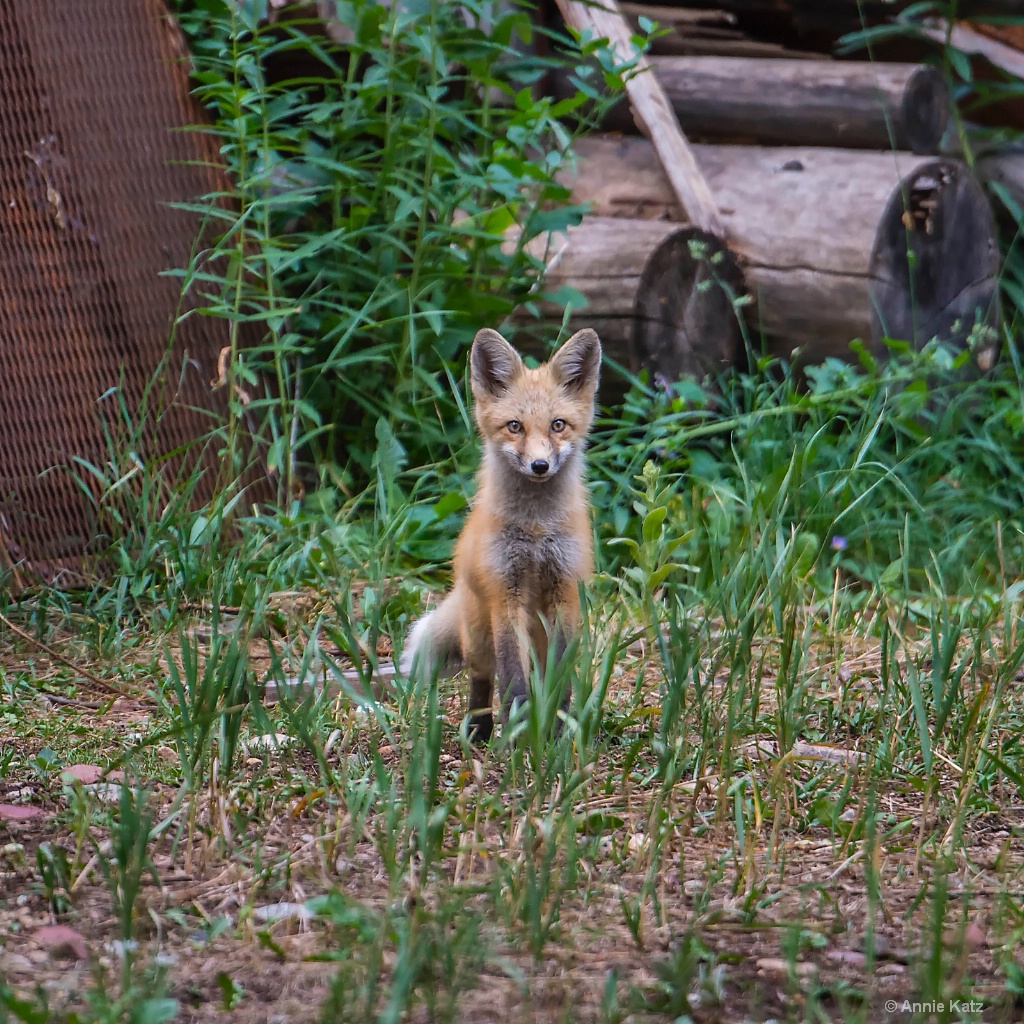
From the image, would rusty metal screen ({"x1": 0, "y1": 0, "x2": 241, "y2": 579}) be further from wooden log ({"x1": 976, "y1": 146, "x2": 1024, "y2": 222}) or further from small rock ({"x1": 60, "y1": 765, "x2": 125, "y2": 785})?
wooden log ({"x1": 976, "y1": 146, "x2": 1024, "y2": 222})

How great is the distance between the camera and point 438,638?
146 inches

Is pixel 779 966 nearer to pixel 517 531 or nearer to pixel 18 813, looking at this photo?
pixel 18 813

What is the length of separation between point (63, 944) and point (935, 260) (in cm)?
535

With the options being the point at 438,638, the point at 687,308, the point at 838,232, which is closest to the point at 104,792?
the point at 438,638

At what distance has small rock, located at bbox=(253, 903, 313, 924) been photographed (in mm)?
2141

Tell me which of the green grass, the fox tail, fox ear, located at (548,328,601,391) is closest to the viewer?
the green grass

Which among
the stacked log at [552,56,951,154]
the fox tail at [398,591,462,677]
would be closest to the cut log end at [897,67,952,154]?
the stacked log at [552,56,951,154]

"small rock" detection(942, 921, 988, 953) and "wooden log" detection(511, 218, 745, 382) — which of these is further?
"wooden log" detection(511, 218, 745, 382)

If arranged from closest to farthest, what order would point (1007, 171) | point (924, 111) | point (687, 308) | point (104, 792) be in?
point (104, 792)
point (687, 308)
point (924, 111)
point (1007, 171)

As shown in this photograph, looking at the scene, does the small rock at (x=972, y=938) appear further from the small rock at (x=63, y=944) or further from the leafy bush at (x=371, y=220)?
the leafy bush at (x=371, y=220)

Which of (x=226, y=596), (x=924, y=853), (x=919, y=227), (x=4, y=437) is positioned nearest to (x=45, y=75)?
(x=4, y=437)

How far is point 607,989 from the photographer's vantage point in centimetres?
178

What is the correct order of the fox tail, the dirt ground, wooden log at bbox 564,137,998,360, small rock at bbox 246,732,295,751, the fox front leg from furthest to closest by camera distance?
wooden log at bbox 564,137,998,360
the fox tail
the fox front leg
small rock at bbox 246,732,295,751
the dirt ground

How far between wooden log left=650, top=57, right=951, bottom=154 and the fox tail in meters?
3.73
